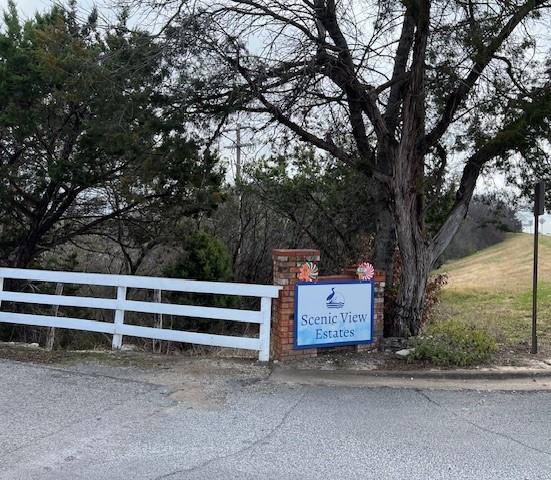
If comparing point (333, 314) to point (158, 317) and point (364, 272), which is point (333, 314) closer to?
point (364, 272)

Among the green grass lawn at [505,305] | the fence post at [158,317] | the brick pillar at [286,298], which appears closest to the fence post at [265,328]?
the brick pillar at [286,298]

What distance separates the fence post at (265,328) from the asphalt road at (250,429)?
21.5 inches

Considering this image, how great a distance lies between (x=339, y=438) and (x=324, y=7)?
6218mm

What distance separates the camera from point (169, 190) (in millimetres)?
12883

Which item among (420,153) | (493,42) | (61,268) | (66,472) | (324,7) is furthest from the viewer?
(61,268)

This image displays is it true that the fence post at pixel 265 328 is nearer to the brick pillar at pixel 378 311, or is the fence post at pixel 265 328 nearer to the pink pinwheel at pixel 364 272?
the pink pinwheel at pixel 364 272

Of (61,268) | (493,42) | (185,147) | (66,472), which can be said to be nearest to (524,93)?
(493,42)

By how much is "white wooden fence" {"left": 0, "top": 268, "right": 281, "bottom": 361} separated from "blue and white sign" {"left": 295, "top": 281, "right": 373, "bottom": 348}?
45 cm

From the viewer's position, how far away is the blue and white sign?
296 inches

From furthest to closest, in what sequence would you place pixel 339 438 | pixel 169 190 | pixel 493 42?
pixel 169 190 → pixel 493 42 → pixel 339 438

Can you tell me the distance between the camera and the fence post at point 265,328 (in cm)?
739

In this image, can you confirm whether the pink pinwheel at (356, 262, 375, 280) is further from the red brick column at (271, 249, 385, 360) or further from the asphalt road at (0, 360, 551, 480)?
the asphalt road at (0, 360, 551, 480)

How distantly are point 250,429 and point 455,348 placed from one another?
365 cm

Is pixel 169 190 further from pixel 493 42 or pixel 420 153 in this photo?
pixel 493 42
